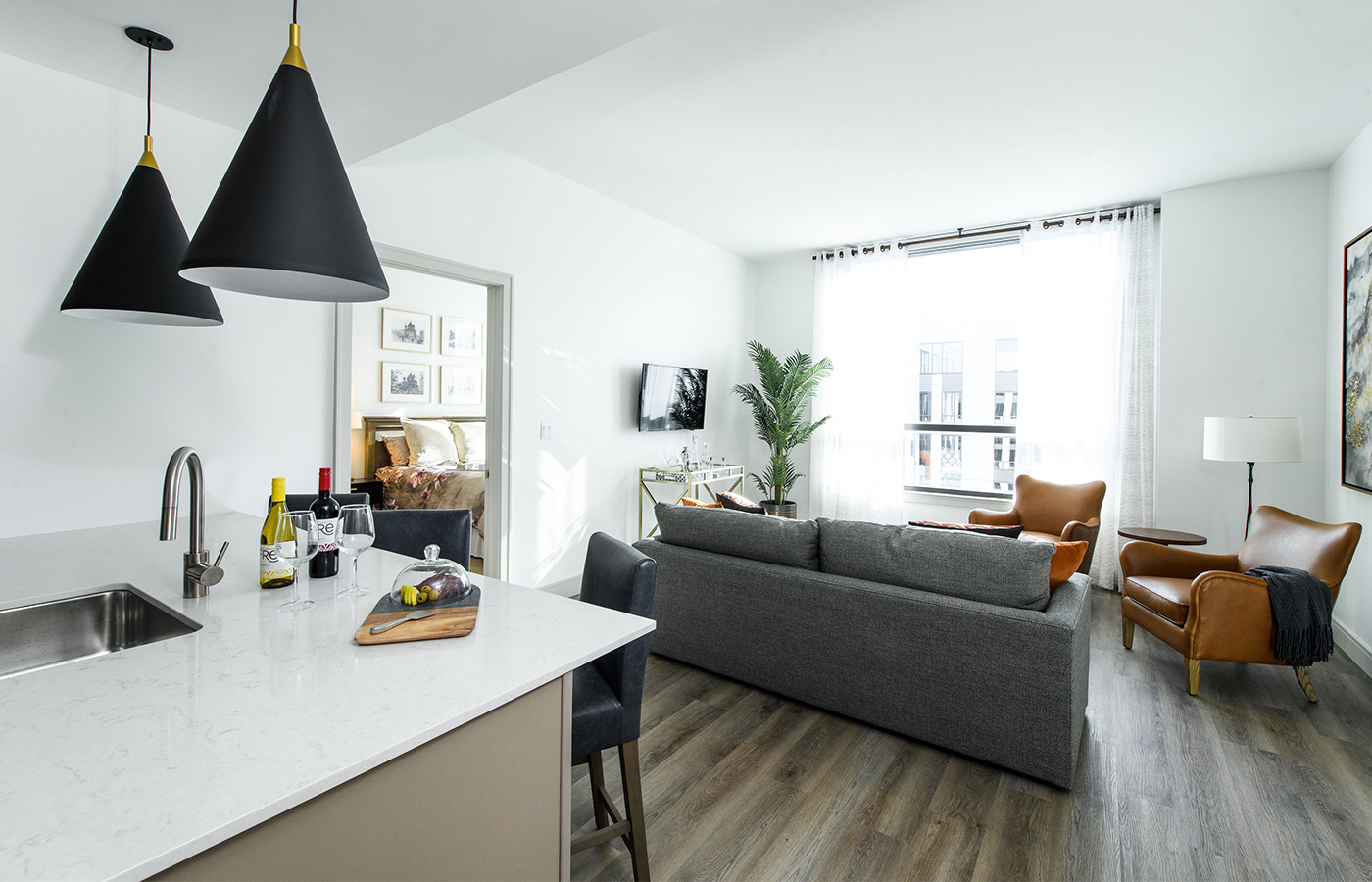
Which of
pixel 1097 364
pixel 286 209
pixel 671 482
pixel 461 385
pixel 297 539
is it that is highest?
pixel 1097 364

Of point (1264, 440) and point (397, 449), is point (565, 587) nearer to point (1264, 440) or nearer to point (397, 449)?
point (397, 449)

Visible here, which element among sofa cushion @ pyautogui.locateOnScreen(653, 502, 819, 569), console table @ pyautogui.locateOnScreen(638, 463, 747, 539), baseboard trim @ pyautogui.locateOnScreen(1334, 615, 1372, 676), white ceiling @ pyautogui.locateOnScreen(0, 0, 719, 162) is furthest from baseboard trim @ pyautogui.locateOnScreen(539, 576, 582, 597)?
baseboard trim @ pyautogui.locateOnScreen(1334, 615, 1372, 676)

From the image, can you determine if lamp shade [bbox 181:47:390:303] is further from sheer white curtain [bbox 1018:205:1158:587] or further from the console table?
sheer white curtain [bbox 1018:205:1158:587]

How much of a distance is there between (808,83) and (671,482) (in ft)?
9.92

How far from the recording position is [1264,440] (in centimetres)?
340

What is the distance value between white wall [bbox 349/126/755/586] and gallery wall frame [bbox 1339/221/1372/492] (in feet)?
13.7

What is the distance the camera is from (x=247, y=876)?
0.73m

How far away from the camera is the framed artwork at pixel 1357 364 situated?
10.3 ft

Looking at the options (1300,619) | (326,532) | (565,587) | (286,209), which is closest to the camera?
(286,209)

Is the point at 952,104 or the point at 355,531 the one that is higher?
the point at 952,104

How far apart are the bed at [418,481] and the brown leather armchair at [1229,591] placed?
385 cm

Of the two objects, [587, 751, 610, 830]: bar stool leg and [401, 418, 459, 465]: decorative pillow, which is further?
[401, 418, 459, 465]: decorative pillow

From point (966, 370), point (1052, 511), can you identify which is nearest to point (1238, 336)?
point (1052, 511)

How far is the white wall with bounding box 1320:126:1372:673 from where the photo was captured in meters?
3.22
